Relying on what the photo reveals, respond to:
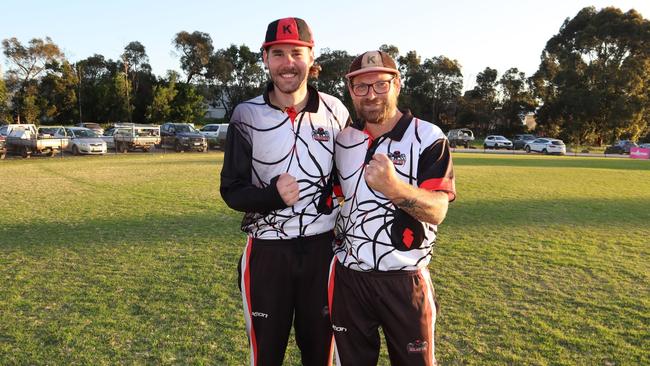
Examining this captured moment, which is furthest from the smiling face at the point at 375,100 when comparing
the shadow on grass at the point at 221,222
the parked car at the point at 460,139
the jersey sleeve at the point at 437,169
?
the parked car at the point at 460,139

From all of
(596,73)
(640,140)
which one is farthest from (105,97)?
(640,140)

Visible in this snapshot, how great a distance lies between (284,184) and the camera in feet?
7.70

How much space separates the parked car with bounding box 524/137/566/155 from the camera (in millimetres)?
38125

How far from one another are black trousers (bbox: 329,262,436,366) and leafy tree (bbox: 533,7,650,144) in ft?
170

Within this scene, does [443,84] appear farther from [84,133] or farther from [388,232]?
[388,232]

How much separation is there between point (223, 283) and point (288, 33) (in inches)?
138

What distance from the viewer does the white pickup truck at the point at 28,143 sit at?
24781mm

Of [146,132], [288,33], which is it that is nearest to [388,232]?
[288,33]

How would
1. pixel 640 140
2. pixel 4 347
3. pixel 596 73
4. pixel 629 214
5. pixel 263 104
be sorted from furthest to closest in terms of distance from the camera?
1. pixel 640 140
2. pixel 596 73
3. pixel 629 214
4. pixel 4 347
5. pixel 263 104

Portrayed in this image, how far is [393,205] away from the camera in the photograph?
2.39 m

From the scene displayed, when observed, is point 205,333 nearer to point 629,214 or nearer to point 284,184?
point 284,184

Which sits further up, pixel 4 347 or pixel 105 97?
pixel 105 97

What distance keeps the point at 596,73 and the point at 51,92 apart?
185ft

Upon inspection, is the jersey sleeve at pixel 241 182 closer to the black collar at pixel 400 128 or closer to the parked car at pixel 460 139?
the black collar at pixel 400 128
